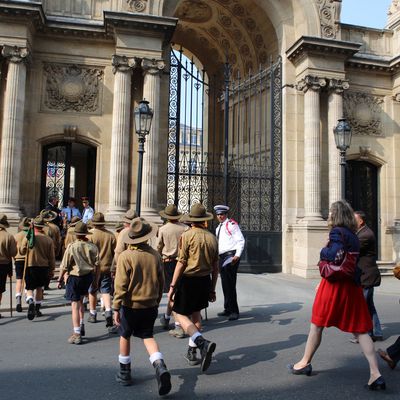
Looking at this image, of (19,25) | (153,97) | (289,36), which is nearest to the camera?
(19,25)

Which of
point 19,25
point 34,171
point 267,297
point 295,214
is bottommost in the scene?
point 267,297

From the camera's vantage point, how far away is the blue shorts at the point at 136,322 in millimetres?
4402

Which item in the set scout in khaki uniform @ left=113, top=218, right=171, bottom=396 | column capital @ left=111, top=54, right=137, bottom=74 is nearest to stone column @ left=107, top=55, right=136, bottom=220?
column capital @ left=111, top=54, right=137, bottom=74

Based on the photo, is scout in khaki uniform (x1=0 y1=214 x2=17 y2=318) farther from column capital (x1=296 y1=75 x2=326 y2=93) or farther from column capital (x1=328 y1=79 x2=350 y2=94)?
column capital (x1=328 y1=79 x2=350 y2=94)

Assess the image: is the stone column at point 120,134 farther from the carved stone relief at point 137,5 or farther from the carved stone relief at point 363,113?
the carved stone relief at point 363,113

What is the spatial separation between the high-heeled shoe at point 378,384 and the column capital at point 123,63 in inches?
474

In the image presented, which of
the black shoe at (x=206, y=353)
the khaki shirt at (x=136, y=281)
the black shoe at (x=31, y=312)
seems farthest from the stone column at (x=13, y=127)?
the black shoe at (x=206, y=353)

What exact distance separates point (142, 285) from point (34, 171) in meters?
10.7

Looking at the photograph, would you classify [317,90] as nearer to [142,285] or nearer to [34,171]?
[34,171]

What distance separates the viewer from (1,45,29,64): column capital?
12.9 metres

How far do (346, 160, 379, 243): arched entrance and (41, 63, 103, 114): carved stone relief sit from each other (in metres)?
10.4

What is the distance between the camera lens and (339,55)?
15.8 m

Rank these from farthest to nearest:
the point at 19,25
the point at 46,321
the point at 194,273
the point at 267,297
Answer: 1. the point at 19,25
2. the point at 267,297
3. the point at 46,321
4. the point at 194,273

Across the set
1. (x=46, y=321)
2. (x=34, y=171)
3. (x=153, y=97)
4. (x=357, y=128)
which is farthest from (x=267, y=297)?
(x=357, y=128)
